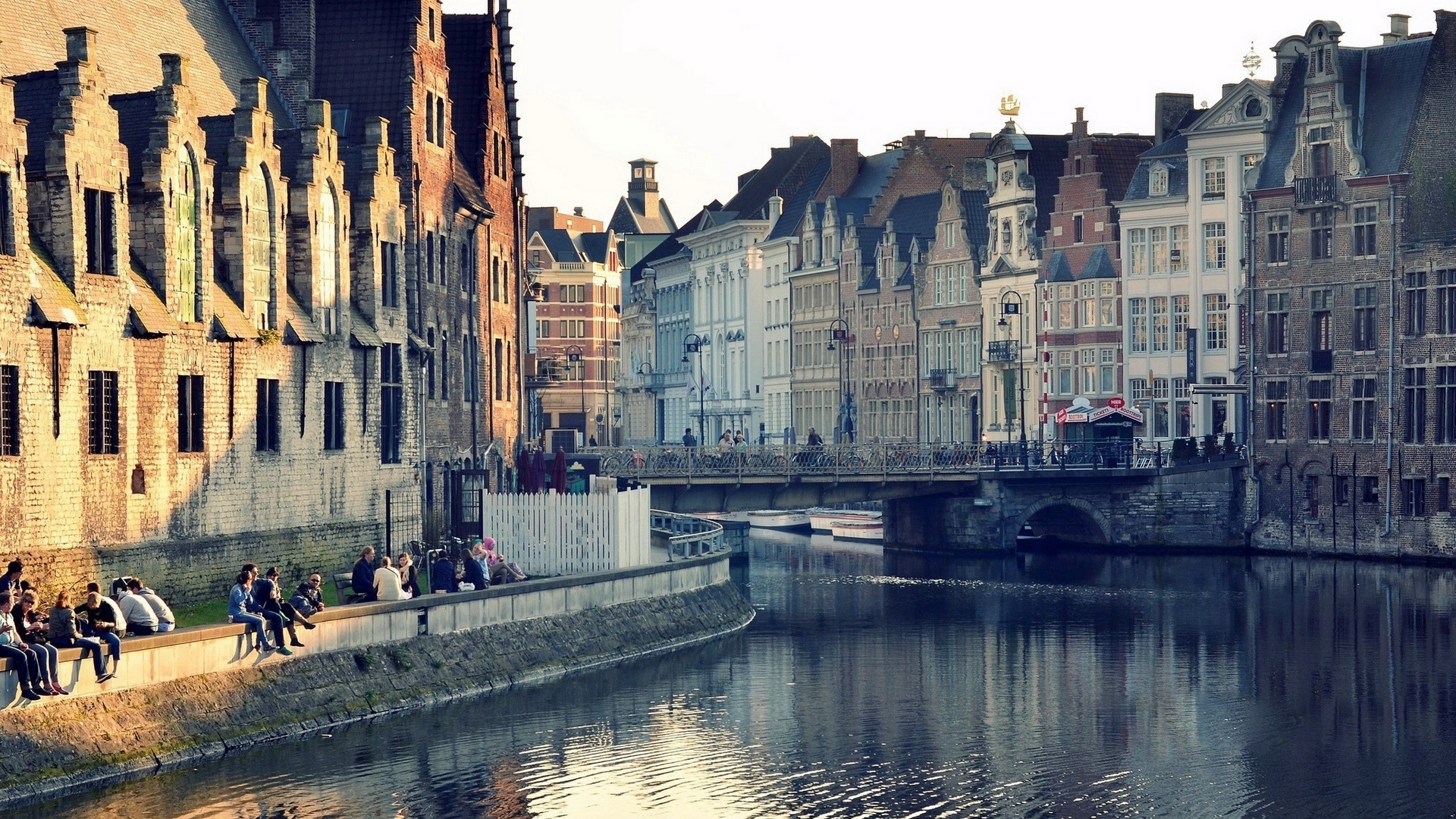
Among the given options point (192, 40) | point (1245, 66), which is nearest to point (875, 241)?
point (1245, 66)

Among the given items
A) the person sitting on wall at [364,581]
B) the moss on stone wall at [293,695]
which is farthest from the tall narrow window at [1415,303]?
the person sitting on wall at [364,581]

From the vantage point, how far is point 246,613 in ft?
→ 113

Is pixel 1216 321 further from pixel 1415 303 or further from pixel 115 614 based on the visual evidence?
pixel 115 614

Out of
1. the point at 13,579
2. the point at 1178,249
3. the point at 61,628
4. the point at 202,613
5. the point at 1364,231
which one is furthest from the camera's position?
the point at 1178,249

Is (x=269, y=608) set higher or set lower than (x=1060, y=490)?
lower

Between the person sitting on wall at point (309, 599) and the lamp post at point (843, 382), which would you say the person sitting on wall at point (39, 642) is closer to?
the person sitting on wall at point (309, 599)

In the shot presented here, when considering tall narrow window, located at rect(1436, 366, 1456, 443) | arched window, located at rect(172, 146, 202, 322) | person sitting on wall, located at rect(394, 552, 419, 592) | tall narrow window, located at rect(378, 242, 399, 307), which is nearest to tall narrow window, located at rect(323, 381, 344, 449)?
tall narrow window, located at rect(378, 242, 399, 307)

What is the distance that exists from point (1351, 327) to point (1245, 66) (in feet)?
40.2

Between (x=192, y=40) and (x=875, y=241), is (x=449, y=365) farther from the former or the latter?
(x=875, y=241)

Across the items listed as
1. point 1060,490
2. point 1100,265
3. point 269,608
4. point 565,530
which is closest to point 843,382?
point 1100,265

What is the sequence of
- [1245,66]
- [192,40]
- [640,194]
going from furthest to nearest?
[640,194] → [1245,66] → [192,40]

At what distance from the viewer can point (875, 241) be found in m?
110

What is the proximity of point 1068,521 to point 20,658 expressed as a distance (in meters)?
57.3

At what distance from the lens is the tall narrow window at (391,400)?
51.1 m
